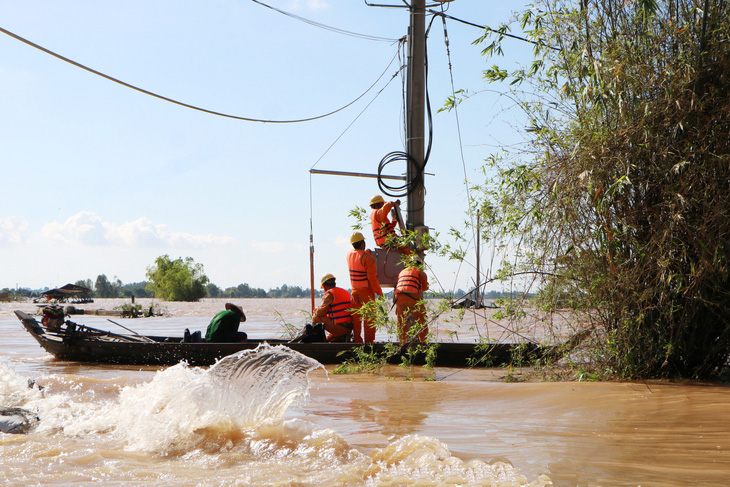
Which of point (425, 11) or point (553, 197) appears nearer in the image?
point (553, 197)

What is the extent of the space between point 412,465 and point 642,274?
3.88 m

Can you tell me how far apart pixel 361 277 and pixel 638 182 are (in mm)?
5288

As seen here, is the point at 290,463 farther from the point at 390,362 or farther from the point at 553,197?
the point at 390,362

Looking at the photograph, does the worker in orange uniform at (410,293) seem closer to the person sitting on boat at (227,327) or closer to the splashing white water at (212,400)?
the person sitting on boat at (227,327)

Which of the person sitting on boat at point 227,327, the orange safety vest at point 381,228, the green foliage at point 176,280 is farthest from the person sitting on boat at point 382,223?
the green foliage at point 176,280

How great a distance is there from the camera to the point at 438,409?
657 centimetres

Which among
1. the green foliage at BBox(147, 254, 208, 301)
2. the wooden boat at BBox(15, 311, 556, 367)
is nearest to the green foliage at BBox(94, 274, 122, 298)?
the green foliage at BBox(147, 254, 208, 301)

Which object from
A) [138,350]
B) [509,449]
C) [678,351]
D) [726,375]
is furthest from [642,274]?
[138,350]

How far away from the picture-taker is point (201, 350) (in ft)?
34.7

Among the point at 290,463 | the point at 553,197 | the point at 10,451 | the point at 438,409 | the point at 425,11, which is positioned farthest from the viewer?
the point at 425,11

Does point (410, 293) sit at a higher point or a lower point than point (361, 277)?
lower

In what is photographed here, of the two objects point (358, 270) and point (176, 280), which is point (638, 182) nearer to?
point (358, 270)

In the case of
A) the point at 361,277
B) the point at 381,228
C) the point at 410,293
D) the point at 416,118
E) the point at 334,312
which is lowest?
the point at 334,312

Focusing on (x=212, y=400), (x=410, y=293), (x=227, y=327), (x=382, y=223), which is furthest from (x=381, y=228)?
(x=212, y=400)
